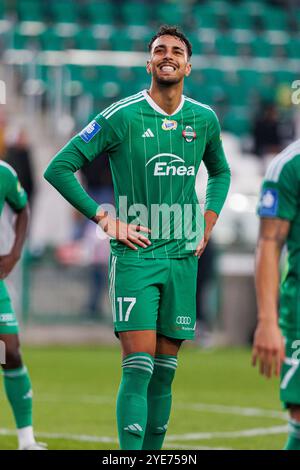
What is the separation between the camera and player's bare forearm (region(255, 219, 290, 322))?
441cm

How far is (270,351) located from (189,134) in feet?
7.01

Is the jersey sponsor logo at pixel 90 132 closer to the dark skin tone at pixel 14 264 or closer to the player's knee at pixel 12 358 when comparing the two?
the dark skin tone at pixel 14 264

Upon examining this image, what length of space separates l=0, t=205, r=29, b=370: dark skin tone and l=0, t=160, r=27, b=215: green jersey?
0.28 ft

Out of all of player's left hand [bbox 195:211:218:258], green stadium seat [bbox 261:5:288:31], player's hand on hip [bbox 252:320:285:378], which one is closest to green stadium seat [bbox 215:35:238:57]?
green stadium seat [bbox 261:5:288:31]

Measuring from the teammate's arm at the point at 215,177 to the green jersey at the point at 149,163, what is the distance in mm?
194

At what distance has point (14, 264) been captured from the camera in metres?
7.55

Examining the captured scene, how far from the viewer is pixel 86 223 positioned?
1595cm

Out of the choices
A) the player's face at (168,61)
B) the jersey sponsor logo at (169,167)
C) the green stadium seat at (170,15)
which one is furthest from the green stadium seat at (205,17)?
the jersey sponsor logo at (169,167)

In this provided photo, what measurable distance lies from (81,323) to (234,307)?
7.13ft

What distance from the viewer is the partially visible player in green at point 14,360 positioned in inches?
282

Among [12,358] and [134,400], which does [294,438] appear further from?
[12,358]

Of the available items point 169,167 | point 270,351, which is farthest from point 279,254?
point 169,167
